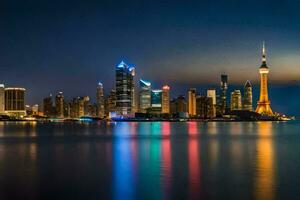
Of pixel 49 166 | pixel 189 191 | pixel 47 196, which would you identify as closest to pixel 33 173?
pixel 49 166

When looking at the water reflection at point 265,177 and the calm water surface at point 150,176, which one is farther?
the calm water surface at point 150,176

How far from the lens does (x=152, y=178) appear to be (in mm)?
31062

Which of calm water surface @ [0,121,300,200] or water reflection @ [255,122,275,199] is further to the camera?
calm water surface @ [0,121,300,200]

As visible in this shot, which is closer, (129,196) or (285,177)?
(129,196)

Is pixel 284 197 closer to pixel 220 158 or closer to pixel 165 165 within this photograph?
pixel 165 165

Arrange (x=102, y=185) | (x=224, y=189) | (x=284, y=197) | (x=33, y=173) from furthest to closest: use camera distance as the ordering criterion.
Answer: (x=33, y=173), (x=102, y=185), (x=224, y=189), (x=284, y=197)

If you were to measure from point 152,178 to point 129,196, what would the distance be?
598cm

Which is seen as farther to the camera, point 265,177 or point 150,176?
point 150,176

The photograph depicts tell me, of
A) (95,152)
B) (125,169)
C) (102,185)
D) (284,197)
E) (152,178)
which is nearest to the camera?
(284,197)

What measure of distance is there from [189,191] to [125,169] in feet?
37.4

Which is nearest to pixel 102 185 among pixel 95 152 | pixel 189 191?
pixel 189 191

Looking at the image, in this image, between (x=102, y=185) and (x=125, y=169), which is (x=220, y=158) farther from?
(x=102, y=185)

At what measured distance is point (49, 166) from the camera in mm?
38156

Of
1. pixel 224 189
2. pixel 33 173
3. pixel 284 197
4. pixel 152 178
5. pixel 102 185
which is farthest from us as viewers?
pixel 33 173
